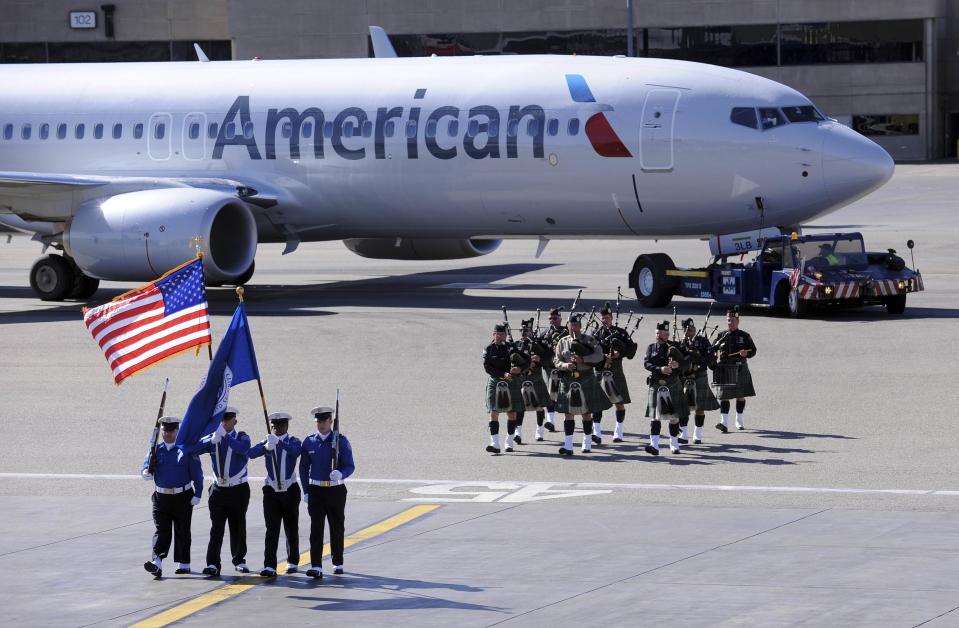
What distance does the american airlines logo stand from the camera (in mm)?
32062

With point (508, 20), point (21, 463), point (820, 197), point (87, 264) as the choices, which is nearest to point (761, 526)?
point (21, 463)

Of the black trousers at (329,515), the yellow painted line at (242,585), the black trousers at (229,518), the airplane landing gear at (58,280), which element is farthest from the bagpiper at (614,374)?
the airplane landing gear at (58,280)

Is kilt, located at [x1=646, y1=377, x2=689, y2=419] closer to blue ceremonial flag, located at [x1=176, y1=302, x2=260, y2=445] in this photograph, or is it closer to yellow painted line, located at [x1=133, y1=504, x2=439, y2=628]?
yellow painted line, located at [x1=133, y1=504, x2=439, y2=628]

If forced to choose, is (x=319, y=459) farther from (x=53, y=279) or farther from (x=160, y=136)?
(x=160, y=136)

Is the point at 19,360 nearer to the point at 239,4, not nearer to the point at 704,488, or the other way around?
the point at 704,488

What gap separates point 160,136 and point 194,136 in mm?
861

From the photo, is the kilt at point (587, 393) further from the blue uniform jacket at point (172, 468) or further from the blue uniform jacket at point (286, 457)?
the blue uniform jacket at point (172, 468)

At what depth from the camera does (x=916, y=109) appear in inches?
3287

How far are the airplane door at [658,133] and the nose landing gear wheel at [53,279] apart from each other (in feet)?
42.3

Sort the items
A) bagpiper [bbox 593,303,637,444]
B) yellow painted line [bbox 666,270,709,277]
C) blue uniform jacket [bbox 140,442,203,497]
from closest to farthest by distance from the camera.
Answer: blue uniform jacket [bbox 140,442,203,497], bagpiper [bbox 593,303,637,444], yellow painted line [bbox 666,270,709,277]

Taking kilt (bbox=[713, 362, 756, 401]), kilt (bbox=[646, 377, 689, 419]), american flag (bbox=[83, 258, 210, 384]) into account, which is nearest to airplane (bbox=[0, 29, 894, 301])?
kilt (bbox=[713, 362, 756, 401])

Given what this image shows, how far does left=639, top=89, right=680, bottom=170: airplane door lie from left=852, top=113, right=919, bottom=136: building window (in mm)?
54950

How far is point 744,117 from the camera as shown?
31.0 metres

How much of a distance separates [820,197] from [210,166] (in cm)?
1320
